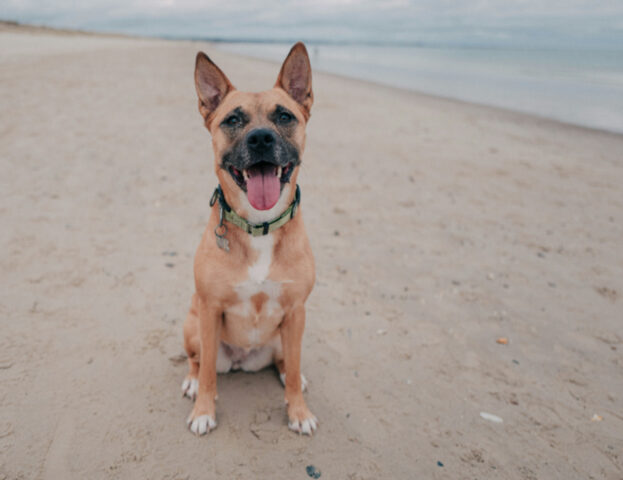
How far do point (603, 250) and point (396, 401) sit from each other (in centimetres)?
367

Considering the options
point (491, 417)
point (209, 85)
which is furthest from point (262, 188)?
point (491, 417)

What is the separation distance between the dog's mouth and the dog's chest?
218mm

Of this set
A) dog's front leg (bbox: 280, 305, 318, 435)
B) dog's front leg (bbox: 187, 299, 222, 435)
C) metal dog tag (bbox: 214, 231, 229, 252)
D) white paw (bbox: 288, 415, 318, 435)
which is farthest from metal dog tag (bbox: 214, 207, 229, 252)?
white paw (bbox: 288, 415, 318, 435)

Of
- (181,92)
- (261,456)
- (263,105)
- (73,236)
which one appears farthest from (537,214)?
(181,92)

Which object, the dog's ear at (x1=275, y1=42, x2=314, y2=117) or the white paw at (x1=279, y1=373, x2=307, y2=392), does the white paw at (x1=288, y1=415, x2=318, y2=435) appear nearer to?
the white paw at (x1=279, y1=373, x2=307, y2=392)

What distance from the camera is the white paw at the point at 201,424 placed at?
7.85 ft

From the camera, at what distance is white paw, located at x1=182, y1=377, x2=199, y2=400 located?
2.65 metres

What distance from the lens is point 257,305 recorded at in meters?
2.31

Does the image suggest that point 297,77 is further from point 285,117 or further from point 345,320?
point 345,320

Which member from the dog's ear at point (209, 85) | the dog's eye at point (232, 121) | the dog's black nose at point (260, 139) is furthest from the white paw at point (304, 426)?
the dog's ear at point (209, 85)

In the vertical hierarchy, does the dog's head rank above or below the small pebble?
above

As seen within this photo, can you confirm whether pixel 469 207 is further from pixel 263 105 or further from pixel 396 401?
pixel 263 105

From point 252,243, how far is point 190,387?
1.17 m

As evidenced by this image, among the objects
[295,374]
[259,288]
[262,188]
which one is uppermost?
[262,188]
